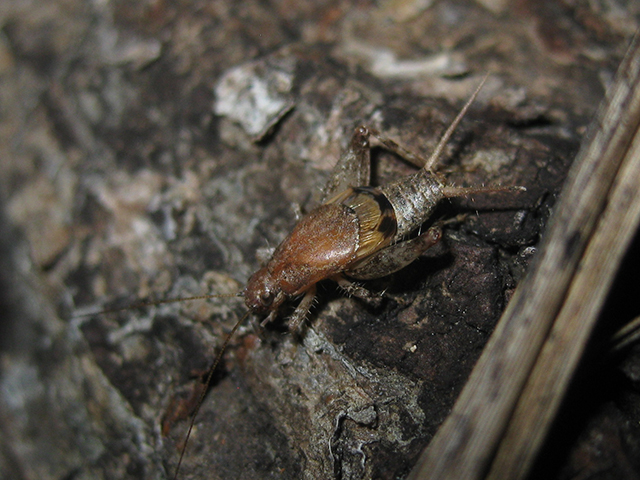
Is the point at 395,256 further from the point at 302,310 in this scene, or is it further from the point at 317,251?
the point at 302,310

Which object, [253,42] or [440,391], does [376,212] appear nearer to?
[440,391]

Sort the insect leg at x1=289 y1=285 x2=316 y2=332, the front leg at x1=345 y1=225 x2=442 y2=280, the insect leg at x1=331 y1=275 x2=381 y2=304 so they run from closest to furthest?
the front leg at x1=345 y1=225 x2=442 y2=280 → the insect leg at x1=331 y1=275 x2=381 y2=304 → the insect leg at x1=289 y1=285 x2=316 y2=332

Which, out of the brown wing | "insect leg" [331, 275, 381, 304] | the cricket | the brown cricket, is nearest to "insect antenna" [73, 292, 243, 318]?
the cricket

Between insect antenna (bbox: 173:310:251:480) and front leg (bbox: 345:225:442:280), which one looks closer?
front leg (bbox: 345:225:442:280)

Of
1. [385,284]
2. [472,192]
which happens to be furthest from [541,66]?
[385,284]

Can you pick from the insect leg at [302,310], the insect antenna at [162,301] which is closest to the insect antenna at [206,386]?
the insect antenna at [162,301]

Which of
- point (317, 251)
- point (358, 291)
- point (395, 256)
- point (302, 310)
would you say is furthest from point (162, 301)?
point (395, 256)

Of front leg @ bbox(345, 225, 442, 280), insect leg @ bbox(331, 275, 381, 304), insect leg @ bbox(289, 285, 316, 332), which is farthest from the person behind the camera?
insect leg @ bbox(289, 285, 316, 332)

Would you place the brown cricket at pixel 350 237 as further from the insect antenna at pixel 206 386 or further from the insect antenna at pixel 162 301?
the insect antenna at pixel 162 301

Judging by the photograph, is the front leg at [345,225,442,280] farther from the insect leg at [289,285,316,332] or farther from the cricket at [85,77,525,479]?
the insect leg at [289,285,316,332]
